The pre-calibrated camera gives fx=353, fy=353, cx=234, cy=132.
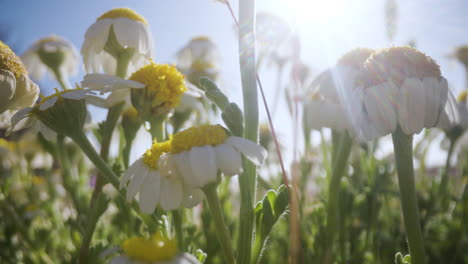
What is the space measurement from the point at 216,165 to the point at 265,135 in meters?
1.55

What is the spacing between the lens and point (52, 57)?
183 cm

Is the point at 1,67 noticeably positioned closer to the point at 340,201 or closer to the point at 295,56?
the point at 295,56

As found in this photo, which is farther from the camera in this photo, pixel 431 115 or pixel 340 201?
pixel 340 201

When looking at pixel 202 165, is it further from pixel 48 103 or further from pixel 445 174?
pixel 445 174

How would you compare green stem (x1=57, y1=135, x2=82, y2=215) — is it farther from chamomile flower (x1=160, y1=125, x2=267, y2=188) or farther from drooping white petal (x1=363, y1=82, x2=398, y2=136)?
drooping white petal (x1=363, y1=82, x2=398, y2=136)

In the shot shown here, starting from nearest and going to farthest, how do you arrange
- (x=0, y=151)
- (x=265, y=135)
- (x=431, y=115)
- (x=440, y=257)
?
1. (x=431, y=115)
2. (x=440, y=257)
3. (x=265, y=135)
4. (x=0, y=151)

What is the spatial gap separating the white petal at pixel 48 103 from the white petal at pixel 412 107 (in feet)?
2.55

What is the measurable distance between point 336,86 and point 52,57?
1.49 metres

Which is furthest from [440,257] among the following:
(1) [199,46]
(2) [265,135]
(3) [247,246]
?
(1) [199,46]

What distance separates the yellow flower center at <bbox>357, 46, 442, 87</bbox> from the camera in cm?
74

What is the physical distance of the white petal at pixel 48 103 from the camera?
834 millimetres

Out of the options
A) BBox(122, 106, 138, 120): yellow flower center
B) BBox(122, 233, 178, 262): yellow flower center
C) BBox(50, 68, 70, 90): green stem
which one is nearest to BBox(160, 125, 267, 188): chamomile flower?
BBox(122, 233, 178, 262): yellow flower center

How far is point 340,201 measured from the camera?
1339mm

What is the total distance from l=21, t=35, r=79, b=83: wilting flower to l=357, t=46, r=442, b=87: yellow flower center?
56.3 inches
